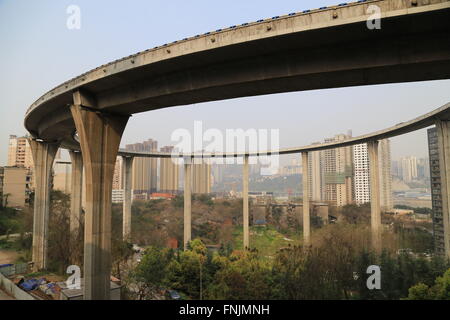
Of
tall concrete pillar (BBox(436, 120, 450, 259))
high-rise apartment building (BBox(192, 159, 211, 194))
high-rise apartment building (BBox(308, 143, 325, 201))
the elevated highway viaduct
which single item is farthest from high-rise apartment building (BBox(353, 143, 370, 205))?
the elevated highway viaduct

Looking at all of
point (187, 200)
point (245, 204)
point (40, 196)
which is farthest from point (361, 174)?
point (40, 196)

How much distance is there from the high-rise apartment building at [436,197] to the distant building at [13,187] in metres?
49.5

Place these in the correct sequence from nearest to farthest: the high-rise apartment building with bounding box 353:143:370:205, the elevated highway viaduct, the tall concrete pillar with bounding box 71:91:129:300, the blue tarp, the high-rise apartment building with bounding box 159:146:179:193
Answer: the elevated highway viaduct
the tall concrete pillar with bounding box 71:91:129:300
the blue tarp
the high-rise apartment building with bounding box 353:143:370:205
the high-rise apartment building with bounding box 159:146:179:193

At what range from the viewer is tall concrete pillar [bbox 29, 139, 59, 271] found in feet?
61.2

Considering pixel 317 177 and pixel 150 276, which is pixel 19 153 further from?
pixel 317 177

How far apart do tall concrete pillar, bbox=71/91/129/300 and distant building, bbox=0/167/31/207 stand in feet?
115

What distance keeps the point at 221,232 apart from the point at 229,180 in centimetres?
6324

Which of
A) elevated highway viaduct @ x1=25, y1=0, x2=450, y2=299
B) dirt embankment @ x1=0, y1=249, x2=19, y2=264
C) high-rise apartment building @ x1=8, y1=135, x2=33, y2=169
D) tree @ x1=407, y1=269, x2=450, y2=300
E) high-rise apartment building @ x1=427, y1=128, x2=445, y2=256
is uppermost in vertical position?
high-rise apartment building @ x1=8, y1=135, x2=33, y2=169

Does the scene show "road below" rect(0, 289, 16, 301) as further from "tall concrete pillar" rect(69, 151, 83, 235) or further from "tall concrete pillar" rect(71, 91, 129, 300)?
"tall concrete pillar" rect(69, 151, 83, 235)

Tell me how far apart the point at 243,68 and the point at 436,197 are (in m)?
25.9

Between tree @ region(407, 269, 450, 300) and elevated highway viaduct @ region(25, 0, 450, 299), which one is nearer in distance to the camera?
elevated highway viaduct @ region(25, 0, 450, 299)

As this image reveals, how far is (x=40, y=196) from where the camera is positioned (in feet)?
61.3

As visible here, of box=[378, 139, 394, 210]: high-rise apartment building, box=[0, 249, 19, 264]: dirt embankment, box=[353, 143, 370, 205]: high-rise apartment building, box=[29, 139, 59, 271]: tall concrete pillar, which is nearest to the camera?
box=[29, 139, 59, 271]: tall concrete pillar

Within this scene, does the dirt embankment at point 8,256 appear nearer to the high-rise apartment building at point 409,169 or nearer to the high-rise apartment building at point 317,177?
the high-rise apartment building at point 317,177
